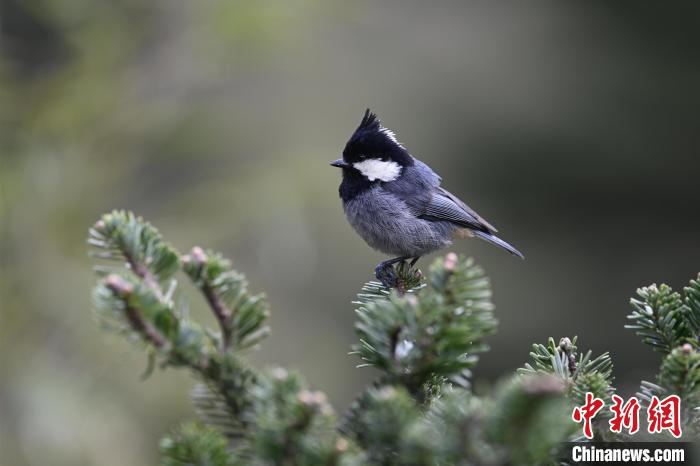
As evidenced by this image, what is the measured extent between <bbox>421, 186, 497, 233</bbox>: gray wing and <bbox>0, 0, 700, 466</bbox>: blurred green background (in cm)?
89

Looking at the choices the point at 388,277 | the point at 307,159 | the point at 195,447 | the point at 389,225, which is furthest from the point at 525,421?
the point at 307,159

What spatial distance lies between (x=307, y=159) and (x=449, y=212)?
5.54 feet

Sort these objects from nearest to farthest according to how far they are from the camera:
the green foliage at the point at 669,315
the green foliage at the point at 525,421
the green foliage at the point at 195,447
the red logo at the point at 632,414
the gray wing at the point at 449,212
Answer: the green foliage at the point at 525,421 → the green foliage at the point at 195,447 → the red logo at the point at 632,414 → the green foliage at the point at 669,315 → the gray wing at the point at 449,212

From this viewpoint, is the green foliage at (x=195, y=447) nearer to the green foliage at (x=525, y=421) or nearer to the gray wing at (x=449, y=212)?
the green foliage at (x=525, y=421)

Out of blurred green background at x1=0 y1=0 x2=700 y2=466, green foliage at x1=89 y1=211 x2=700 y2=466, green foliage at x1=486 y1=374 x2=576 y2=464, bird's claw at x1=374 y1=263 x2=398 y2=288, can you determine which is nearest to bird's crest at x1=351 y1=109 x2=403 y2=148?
bird's claw at x1=374 y1=263 x2=398 y2=288

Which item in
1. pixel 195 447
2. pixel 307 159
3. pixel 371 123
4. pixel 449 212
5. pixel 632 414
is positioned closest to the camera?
pixel 195 447

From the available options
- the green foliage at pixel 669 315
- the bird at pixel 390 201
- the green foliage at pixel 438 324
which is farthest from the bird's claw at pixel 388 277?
the green foliage at pixel 438 324

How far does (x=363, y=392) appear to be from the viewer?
0.91 m

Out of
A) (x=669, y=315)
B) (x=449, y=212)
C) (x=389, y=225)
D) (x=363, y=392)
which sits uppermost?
(x=449, y=212)

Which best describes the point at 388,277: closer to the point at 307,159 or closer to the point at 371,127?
the point at 371,127

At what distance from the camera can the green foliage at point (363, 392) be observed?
0.76 meters

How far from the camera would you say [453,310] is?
0.90 m

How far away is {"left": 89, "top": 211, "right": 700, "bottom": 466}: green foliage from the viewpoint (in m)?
0.76

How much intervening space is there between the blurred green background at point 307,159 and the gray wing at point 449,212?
893 millimetres
